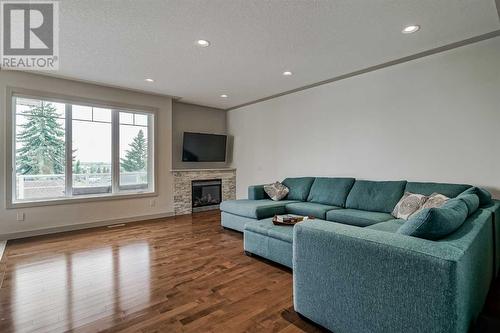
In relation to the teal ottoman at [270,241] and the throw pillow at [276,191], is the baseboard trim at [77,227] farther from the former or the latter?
the teal ottoman at [270,241]

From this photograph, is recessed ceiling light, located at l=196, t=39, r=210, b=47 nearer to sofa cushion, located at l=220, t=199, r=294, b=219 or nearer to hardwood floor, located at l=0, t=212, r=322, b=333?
sofa cushion, located at l=220, t=199, r=294, b=219

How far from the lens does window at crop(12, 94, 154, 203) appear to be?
4.14 metres

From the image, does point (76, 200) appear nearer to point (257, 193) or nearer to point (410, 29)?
point (257, 193)

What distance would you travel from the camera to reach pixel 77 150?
4.62 meters

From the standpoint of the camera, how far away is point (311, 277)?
1761 millimetres

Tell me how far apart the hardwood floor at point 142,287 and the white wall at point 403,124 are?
238cm

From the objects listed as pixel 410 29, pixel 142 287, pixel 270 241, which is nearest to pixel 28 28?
pixel 142 287

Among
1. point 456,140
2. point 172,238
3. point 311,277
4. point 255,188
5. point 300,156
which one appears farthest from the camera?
point 300,156

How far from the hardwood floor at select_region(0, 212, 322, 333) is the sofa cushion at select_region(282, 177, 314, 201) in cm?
148

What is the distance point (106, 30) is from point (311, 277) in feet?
10.6

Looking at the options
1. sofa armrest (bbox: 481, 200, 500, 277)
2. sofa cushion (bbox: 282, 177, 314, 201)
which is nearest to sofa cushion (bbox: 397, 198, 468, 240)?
Answer: sofa armrest (bbox: 481, 200, 500, 277)

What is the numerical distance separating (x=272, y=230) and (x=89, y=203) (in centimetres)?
369

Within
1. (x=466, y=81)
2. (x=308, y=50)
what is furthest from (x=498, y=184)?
(x=308, y=50)

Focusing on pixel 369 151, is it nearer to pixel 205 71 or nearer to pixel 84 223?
pixel 205 71
